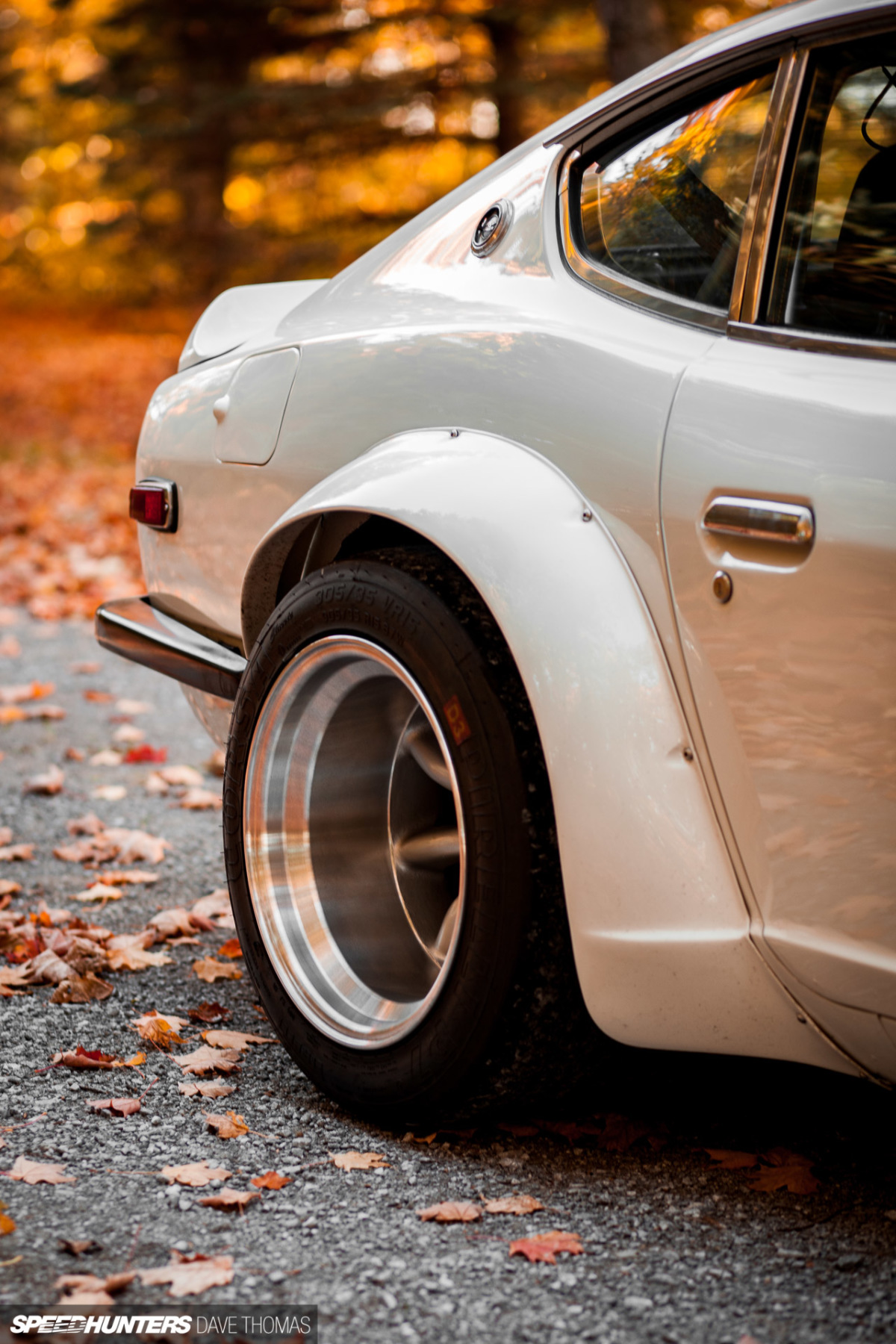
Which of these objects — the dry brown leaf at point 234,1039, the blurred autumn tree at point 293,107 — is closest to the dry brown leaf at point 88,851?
the dry brown leaf at point 234,1039

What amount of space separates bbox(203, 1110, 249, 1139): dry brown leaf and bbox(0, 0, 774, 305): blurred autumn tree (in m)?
11.8

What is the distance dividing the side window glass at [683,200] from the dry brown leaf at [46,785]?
2.97m

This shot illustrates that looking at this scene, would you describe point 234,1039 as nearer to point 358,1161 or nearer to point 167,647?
point 358,1161

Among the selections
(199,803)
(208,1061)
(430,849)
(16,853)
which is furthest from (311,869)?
(199,803)

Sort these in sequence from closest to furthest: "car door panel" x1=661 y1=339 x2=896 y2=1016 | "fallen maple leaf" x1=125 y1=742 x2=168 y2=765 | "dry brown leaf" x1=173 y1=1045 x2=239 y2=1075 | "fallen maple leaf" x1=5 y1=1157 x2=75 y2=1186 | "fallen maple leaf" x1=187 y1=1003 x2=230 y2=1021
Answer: "car door panel" x1=661 y1=339 x2=896 y2=1016, "fallen maple leaf" x1=5 y1=1157 x2=75 y2=1186, "dry brown leaf" x1=173 y1=1045 x2=239 y2=1075, "fallen maple leaf" x1=187 y1=1003 x2=230 y2=1021, "fallen maple leaf" x1=125 y1=742 x2=168 y2=765

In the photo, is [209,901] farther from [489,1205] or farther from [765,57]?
[765,57]

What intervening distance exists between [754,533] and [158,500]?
1.68 meters

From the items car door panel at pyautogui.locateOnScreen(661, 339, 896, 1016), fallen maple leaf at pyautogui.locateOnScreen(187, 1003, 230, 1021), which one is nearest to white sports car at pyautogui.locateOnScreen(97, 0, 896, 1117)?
car door panel at pyautogui.locateOnScreen(661, 339, 896, 1016)

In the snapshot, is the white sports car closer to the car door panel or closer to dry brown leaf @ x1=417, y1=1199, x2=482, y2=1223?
the car door panel

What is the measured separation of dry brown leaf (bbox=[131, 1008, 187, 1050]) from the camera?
2668mm


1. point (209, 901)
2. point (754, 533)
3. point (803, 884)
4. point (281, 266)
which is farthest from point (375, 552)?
point (281, 266)

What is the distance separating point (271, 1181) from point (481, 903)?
60 cm

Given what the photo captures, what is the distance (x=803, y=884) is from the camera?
5.73 ft

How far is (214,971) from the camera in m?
3.07
